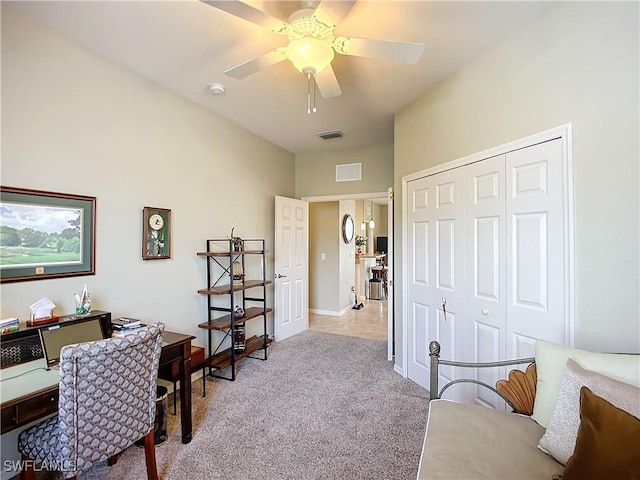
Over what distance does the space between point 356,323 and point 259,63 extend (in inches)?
178

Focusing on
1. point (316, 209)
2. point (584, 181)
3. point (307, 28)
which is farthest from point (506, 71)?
point (316, 209)

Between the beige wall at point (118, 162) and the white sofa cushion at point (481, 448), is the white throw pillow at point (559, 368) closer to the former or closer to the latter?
the white sofa cushion at point (481, 448)

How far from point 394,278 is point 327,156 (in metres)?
2.37

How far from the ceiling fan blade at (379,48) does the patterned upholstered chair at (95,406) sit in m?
1.90

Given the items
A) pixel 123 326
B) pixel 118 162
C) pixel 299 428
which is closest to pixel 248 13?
pixel 118 162

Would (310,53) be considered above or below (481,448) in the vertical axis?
above

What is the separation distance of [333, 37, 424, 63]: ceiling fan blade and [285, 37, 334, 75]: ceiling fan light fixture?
7 centimetres

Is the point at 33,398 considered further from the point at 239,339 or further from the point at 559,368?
the point at 559,368

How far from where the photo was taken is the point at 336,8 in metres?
1.49

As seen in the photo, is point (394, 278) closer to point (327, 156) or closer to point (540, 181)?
point (540, 181)

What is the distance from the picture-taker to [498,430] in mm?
1484

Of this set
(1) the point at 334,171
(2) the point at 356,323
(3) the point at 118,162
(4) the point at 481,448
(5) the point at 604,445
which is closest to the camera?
(5) the point at 604,445

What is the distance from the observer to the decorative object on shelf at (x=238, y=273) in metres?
3.51

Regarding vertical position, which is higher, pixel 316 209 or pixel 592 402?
pixel 316 209
